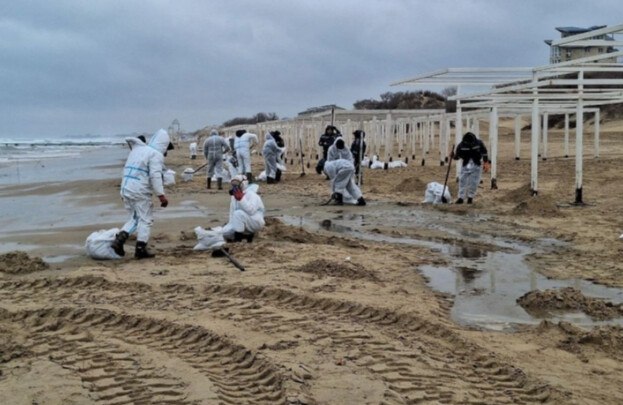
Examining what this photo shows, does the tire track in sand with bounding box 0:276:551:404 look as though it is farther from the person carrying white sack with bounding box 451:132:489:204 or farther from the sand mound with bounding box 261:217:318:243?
the person carrying white sack with bounding box 451:132:489:204

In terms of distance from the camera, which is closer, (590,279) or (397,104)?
(590,279)

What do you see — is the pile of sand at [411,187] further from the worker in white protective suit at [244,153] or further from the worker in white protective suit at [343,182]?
the worker in white protective suit at [244,153]

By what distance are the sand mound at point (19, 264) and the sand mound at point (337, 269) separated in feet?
11.2

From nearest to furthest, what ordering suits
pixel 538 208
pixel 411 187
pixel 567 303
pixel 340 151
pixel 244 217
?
pixel 567 303, pixel 244 217, pixel 538 208, pixel 340 151, pixel 411 187

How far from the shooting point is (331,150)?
16234 millimetres

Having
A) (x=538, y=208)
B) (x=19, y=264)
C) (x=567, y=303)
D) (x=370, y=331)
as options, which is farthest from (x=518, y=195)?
(x=19, y=264)

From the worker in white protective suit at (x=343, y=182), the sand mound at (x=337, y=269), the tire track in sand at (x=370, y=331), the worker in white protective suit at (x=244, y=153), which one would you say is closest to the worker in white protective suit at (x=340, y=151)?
the worker in white protective suit at (x=343, y=182)

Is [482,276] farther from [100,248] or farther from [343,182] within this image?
[343,182]

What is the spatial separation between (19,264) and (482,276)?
5921 millimetres

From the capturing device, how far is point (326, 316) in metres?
5.89

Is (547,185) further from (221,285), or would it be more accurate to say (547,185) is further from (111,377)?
(111,377)

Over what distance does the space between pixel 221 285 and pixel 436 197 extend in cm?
930

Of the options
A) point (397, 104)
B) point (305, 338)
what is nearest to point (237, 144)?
point (305, 338)

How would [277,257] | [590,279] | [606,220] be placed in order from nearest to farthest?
1. [590,279]
2. [277,257]
3. [606,220]
